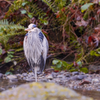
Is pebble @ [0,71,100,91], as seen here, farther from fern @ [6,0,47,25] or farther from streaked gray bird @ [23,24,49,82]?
fern @ [6,0,47,25]

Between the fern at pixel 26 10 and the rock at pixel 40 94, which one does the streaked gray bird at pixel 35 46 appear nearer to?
the fern at pixel 26 10

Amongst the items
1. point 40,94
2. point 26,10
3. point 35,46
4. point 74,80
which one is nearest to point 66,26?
point 26,10

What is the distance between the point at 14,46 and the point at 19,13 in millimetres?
993

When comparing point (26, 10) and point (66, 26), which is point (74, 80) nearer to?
point (66, 26)

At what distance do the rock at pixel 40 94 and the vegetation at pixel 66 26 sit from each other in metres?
2.94

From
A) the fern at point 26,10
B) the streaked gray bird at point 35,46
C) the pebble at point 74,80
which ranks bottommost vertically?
the pebble at point 74,80

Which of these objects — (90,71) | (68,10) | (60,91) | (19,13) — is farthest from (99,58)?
(60,91)

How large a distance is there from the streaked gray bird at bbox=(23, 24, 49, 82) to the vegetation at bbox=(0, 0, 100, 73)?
1.40 feet

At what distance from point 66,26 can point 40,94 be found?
379 centimetres

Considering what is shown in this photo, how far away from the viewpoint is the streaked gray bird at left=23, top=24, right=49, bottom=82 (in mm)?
3662

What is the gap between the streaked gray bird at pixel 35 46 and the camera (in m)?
3.66

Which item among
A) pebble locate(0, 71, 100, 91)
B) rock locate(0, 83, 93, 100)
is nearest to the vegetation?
pebble locate(0, 71, 100, 91)

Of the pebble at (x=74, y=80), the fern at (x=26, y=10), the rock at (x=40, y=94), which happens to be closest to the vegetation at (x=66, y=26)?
the fern at (x=26, y=10)

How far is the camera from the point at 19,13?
5.42 meters
